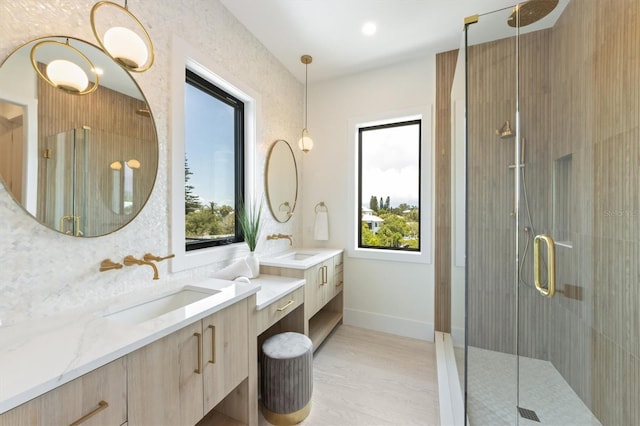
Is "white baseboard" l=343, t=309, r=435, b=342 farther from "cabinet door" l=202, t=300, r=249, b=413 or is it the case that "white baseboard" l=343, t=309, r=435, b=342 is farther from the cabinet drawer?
"cabinet door" l=202, t=300, r=249, b=413

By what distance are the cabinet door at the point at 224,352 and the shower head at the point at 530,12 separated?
252 centimetres

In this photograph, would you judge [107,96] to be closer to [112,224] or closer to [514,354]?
[112,224]

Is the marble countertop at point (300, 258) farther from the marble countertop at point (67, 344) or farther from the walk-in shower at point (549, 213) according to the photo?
the walk-in shower at point (549, 213)

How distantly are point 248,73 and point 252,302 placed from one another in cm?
190

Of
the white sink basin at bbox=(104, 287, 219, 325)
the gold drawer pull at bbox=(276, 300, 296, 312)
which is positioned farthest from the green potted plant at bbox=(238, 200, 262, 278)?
the white sink basin at bbox=(104, 287, 219, 325)

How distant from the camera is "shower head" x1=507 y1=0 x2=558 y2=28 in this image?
1.60m

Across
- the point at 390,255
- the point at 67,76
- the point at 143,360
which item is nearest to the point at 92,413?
the point at 143,360

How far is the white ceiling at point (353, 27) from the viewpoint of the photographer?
192cm

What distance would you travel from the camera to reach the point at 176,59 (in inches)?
61.4

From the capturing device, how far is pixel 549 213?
1.76m

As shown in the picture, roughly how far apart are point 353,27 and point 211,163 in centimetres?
166

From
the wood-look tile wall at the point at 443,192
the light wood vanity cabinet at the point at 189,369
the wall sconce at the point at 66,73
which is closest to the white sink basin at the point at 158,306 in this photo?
the light wood vanity cabinet at the point at 189,369

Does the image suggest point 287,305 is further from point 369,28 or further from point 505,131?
point 369,28

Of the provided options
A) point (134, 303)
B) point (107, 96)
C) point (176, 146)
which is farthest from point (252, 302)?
point (107, 96)
